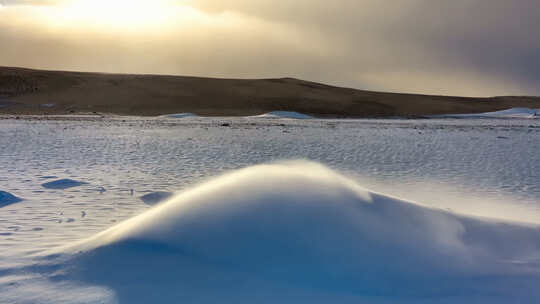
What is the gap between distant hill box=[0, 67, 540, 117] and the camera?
36.8m

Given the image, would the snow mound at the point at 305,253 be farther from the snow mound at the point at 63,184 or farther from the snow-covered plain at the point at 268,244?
the snow mound at the point at 63,184

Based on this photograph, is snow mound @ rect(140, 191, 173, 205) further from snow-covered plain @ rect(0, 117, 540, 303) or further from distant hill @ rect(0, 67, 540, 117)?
distant hill @ rect(0, 67, 540, 117)

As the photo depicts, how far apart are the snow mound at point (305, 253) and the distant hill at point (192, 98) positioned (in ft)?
97.9

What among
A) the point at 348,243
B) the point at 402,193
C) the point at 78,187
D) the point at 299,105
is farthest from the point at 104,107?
the point at 348,243

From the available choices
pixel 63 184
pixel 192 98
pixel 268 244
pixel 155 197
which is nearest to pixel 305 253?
pixel 268 244

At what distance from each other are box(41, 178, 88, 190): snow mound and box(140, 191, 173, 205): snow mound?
1.56 meters

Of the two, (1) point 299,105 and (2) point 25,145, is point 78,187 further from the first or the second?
(1) point 299,105

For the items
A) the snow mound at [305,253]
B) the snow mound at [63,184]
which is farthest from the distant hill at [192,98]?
the snow mound at [305,253]

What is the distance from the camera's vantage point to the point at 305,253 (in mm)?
3963

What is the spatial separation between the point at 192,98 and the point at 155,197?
36.7 metres

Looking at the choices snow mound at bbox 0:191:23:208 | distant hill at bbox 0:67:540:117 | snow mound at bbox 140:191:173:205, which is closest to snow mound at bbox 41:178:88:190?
snow mound at bbox 0:191:23:208

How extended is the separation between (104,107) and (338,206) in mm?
34915

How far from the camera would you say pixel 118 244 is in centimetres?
407

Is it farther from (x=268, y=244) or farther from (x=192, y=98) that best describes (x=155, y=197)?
(x=192, y=98)
